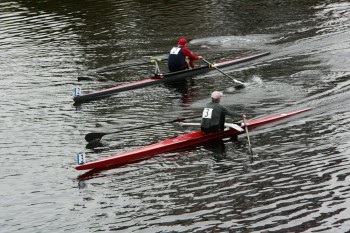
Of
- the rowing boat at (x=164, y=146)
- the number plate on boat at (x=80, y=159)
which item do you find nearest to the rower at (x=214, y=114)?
the rowing boat at (x=164, y=146)

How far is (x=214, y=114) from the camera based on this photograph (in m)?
20.8

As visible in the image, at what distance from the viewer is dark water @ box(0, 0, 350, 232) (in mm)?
16469

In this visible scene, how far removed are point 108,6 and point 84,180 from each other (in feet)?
110

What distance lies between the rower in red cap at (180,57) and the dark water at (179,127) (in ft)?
3.43

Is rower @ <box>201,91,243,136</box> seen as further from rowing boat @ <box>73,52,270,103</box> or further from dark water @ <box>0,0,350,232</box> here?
rowing boat @ <box>73,52,270,103</box>

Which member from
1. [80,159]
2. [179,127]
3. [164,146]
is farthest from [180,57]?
[80,159]

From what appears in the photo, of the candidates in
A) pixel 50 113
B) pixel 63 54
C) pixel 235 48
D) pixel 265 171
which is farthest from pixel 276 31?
pixel 265 171

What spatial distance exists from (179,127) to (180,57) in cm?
704

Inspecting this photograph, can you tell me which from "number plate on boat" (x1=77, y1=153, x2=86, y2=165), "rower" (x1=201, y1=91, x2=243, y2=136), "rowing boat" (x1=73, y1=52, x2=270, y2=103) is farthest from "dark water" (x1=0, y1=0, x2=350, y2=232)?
"rower" (x1=201, y1=91, x2=243, y2=136)

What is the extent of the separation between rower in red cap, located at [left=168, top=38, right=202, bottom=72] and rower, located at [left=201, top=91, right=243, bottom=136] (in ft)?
28.6

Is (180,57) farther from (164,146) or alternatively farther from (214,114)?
(164,146)

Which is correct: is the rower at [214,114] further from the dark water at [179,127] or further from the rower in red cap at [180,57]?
the rower in red cap at [180,57]

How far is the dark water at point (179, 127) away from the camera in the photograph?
1647 cm

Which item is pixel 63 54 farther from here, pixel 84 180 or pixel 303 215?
pixel 303 215
